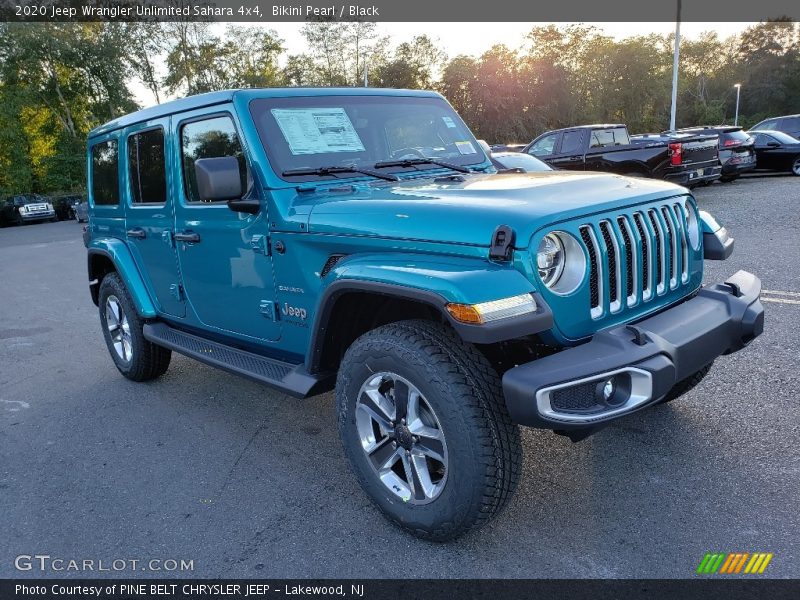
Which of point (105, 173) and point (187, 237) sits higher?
point (105, 173)

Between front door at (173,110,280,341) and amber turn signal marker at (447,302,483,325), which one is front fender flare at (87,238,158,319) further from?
amber turn signal marker at (447,302,483,325)

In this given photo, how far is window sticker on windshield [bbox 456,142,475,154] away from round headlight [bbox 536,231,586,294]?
165 centimetres

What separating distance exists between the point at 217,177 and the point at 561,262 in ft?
5.39

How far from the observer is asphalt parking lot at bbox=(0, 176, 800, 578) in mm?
2641

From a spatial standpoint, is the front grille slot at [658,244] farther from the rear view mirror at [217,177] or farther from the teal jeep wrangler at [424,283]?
the rear view mirror at [217,177]

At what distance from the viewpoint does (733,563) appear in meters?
2.49

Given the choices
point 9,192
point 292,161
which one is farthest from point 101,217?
point 9,192

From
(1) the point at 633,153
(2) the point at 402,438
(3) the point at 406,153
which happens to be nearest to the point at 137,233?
(3) the point at 406,153

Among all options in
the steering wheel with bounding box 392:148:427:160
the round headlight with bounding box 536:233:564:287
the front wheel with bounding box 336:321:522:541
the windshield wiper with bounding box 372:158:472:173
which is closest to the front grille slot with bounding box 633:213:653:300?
the round headlight with bounding box 536:233:564:287

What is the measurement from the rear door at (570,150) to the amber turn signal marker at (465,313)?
12.6 m

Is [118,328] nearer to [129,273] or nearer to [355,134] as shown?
[129,273]

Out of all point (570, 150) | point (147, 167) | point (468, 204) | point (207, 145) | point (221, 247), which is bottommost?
point (570, 150)

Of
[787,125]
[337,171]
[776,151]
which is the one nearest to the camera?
[337,171]

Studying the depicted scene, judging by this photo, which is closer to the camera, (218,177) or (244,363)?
(218,177)
